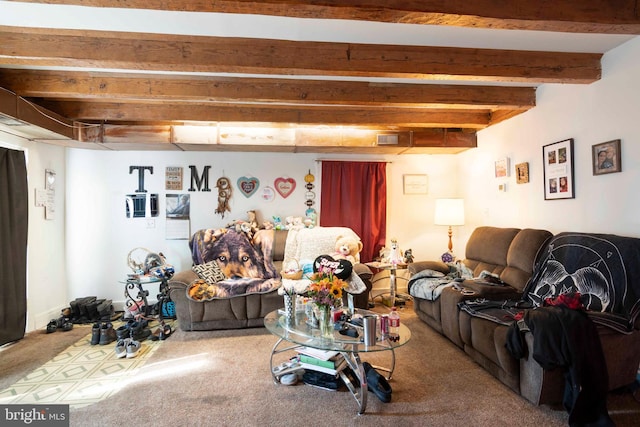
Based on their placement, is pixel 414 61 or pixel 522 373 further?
pixel 414 61

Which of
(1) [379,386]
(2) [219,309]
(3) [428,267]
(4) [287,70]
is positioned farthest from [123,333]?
(3) [428,267]

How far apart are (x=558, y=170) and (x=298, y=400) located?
9.94 feet

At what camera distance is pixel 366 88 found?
123 inches

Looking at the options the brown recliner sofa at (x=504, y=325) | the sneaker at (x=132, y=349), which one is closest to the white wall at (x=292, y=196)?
the brown recliner sofa at (x=504, y=325)

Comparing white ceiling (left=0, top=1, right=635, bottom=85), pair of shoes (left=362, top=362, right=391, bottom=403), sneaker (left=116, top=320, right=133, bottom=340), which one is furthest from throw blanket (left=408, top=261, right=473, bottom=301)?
sneaker (left=116, top=320, right=133, bottom=340)

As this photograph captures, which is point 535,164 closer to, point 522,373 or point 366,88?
point 366,88

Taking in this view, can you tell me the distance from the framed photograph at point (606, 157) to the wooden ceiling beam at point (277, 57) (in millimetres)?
564

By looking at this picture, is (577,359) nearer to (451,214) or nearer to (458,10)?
(458,10)

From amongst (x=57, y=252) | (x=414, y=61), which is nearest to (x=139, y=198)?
(x=57, y=252)

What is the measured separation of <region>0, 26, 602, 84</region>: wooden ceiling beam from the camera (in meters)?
2.23

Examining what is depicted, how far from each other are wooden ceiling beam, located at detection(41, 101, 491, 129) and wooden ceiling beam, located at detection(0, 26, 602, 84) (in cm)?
119

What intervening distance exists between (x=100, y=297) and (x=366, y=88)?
4216 millimetres

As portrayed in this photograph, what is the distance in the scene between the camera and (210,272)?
3.74m

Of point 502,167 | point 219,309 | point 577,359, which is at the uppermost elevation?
point 502,167
